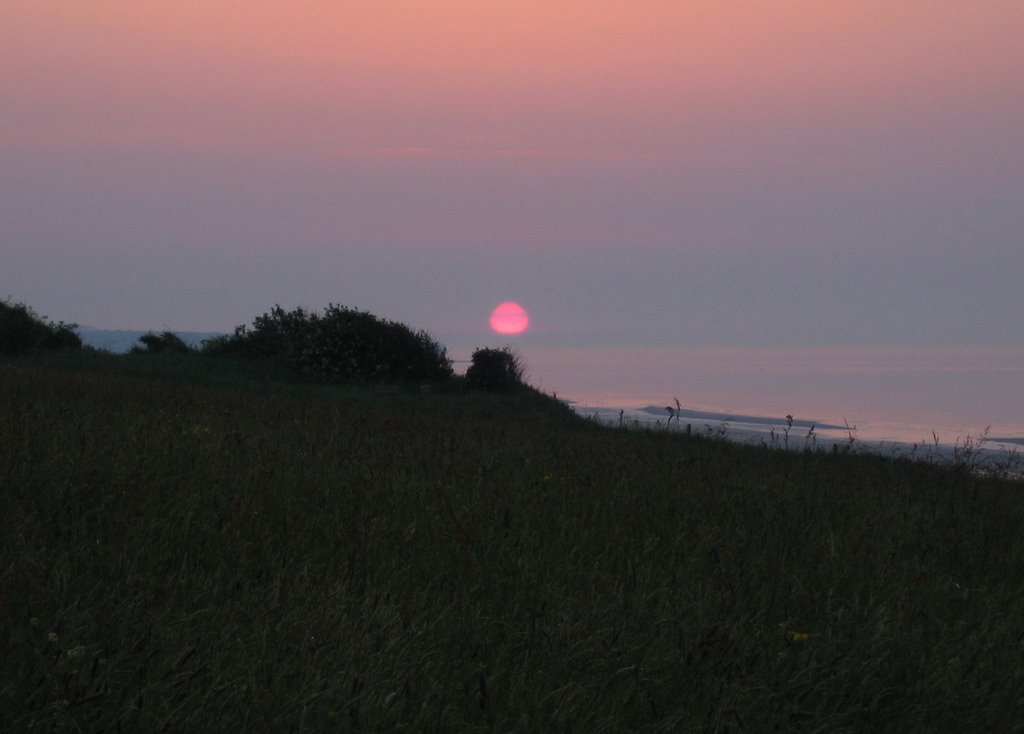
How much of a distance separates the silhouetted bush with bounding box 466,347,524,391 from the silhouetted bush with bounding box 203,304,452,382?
0.99m

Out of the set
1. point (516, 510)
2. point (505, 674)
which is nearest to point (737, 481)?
point (516, 510)

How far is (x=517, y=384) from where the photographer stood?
23.9m

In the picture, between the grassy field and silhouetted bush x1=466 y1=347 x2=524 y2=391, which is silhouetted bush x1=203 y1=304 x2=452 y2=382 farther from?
the grassy field

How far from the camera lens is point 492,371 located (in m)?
23.5

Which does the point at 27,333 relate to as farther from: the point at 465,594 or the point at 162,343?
the point at 465,594

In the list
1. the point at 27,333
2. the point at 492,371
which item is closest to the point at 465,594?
the point at 492,371

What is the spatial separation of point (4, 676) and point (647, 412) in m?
24.3

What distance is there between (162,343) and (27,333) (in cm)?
412

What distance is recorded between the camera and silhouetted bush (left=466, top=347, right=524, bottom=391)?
23.4m

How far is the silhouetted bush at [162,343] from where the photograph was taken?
2724cm

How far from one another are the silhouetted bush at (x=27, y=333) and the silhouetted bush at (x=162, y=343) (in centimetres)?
181

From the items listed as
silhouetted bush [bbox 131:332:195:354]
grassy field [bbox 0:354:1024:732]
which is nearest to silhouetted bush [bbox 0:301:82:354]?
silhouetted bush [bbox 131:332:195:354]

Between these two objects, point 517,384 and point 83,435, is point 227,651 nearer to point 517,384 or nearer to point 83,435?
point 83,435

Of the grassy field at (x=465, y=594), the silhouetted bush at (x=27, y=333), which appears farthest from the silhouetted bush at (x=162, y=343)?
the grassy field at (x=465, y=594)
